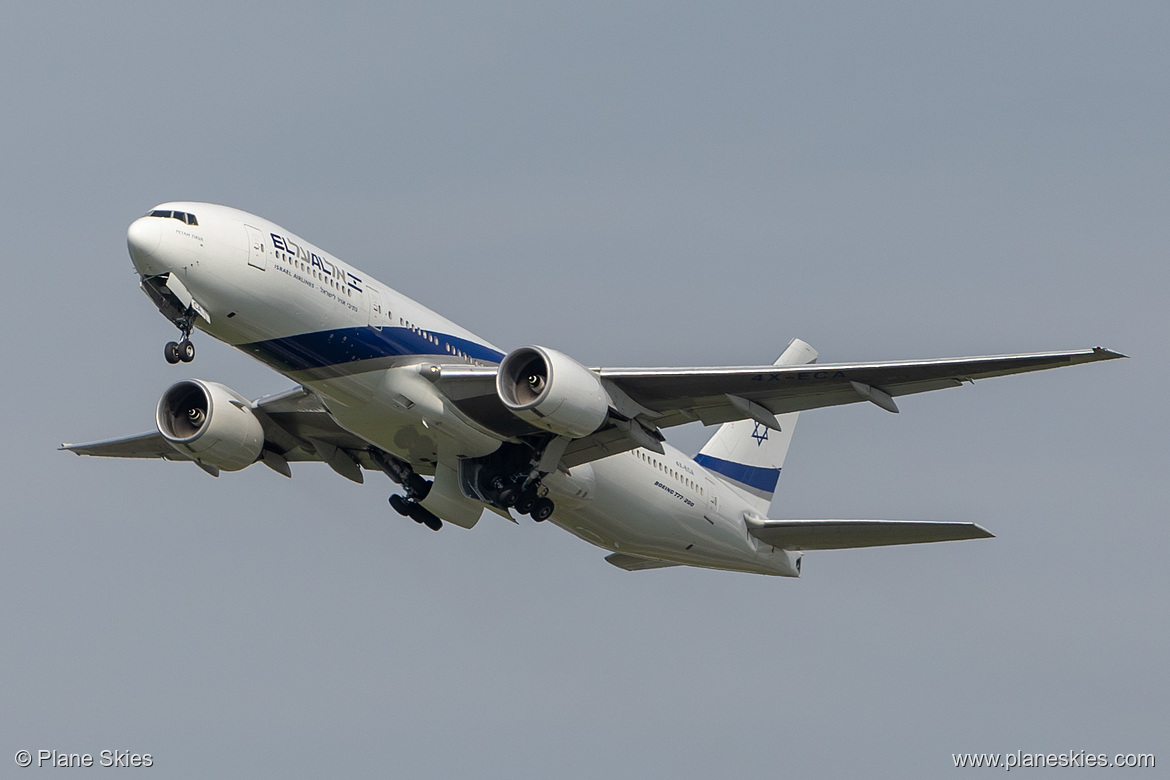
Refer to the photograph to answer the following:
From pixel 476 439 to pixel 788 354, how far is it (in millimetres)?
12243

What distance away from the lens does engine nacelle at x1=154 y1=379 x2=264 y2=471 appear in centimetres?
3238

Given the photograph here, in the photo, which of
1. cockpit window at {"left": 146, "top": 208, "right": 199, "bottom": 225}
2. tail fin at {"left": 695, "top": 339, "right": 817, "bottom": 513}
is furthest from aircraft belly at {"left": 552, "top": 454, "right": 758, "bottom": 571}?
cockpit window at {"left": 146, "top": 208, "right": 199, "bottom": 225}

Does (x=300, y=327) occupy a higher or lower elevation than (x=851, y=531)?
higher

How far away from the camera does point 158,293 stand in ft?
87.6

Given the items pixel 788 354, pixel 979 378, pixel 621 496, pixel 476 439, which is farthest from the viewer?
pixel 788 354

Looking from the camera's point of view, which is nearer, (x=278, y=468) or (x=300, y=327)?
(x=300, y=327)

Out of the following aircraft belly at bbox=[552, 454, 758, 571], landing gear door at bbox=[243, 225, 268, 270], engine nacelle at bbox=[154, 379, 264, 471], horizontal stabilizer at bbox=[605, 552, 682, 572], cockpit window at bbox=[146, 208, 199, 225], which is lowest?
horizontal stabilizer at bbox=[605, 552, 682, 572]

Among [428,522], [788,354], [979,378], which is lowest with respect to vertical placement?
[428,522]

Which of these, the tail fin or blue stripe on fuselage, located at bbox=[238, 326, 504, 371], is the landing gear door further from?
the tail fin

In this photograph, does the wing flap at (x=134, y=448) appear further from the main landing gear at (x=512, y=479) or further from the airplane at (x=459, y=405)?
the main landing gear at (x=512, y=479)

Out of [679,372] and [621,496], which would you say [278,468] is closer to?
[621,496]

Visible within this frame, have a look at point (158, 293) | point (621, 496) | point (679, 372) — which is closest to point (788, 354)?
point (621, 496)

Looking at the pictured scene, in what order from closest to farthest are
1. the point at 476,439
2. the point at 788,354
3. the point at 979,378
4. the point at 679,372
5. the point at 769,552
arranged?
the point at 979,378 → the point at 679,372 → the point at 476,439 → the point at 769,552 → the point at 788,354

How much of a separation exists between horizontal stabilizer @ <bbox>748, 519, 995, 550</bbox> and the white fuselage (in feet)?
9.46
